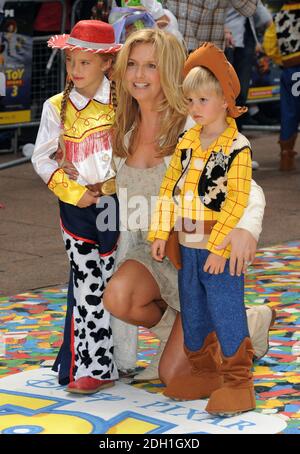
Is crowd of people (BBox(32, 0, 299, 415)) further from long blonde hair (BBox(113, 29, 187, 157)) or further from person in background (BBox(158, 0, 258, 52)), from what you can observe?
person in background (BBox(158, 0, 258, 52))

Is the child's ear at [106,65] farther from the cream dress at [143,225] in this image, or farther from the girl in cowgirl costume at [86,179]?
the cream dress at [143,225]

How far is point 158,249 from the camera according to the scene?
5.13m

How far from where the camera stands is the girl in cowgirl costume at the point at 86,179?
5.34m

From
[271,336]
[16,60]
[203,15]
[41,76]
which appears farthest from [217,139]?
[41,76]

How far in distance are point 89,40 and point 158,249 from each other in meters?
0.93

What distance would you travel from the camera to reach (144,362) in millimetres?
5906

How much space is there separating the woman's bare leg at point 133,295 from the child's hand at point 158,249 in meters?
0.21

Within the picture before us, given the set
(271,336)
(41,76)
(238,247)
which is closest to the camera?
(238,247)

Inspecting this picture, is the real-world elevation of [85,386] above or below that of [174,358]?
below

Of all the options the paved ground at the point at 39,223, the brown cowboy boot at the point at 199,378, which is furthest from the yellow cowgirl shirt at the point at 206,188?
the paved ground at the point at 39,223

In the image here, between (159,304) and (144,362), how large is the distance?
0.49 m

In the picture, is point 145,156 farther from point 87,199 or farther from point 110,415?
point 110,415

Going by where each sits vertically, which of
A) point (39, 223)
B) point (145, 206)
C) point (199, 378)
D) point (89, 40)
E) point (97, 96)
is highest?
point (89, 40)
